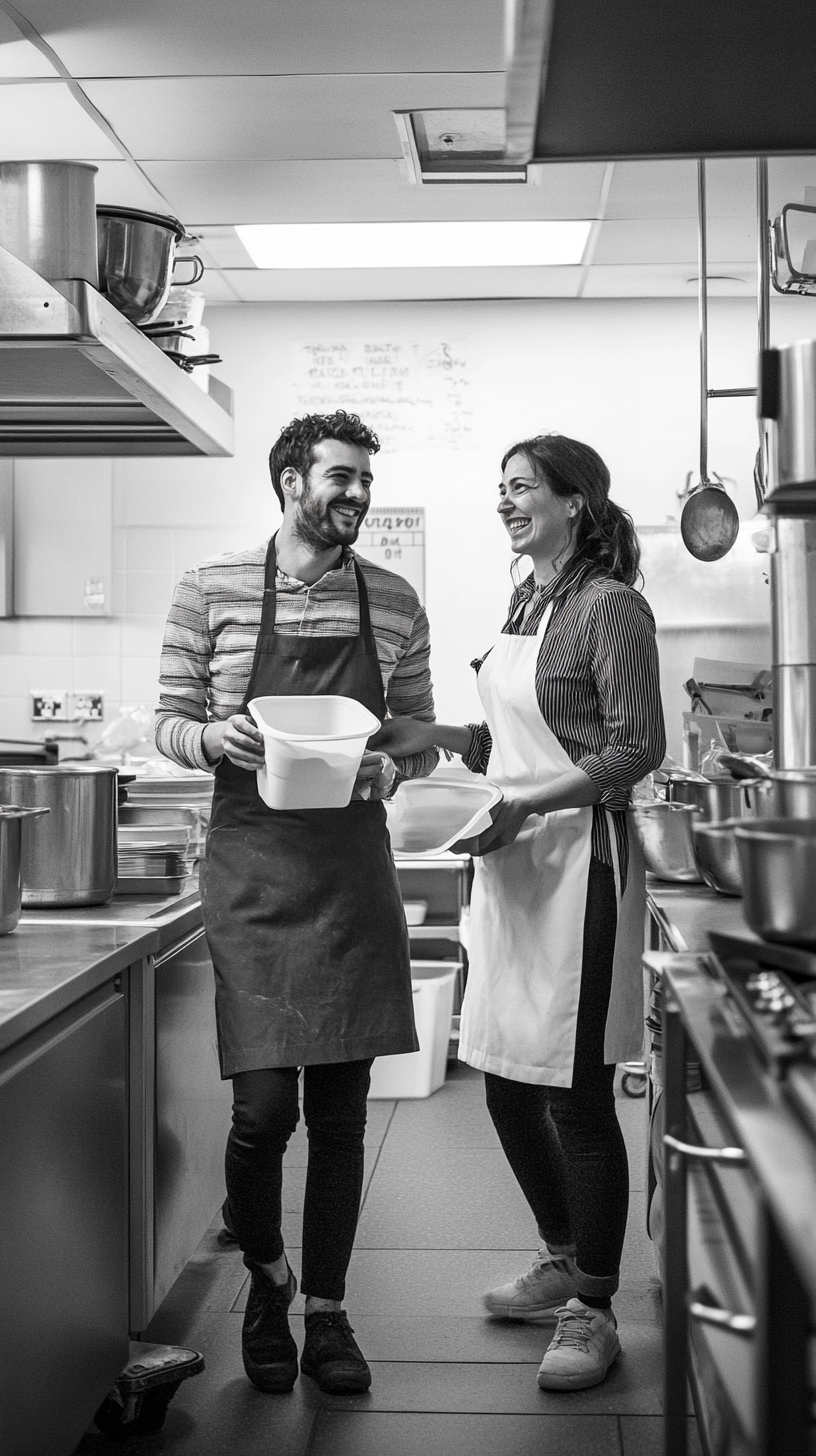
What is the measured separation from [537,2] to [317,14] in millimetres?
Result: 1765

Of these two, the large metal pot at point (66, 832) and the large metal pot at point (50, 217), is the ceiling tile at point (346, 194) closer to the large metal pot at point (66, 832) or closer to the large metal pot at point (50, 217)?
the large metal pot at point (50, 217)

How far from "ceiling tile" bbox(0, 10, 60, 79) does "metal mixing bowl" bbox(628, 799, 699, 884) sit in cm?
217

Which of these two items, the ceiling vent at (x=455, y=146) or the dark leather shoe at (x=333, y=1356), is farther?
the ceiling vent at (x=455, y=146)

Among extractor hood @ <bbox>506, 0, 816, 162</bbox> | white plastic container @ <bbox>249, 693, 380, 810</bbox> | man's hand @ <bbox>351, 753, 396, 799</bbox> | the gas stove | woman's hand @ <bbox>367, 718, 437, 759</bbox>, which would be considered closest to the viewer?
the gas stove

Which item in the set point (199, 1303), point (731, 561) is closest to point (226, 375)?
point (731, 561)

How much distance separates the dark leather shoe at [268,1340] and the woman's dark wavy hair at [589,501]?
4.45 ft

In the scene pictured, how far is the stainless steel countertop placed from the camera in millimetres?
1660

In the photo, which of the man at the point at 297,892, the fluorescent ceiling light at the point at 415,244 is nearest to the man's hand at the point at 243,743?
the man at the point at 297,892

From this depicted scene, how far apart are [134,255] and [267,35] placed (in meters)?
0.96

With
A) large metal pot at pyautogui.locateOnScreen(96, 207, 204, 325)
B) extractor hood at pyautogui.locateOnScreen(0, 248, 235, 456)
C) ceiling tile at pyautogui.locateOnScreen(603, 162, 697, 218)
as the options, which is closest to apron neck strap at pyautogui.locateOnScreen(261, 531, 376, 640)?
extractor hood at pyautogui.locateOnScreen(0, 248, 235, 456)

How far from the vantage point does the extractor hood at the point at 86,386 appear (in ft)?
6.62

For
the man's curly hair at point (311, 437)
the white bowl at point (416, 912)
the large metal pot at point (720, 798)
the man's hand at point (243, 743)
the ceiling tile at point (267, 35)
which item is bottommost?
the white bowl at point (416, 912)

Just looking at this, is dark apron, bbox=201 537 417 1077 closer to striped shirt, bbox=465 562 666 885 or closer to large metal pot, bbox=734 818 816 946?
striped shirt, bbox=465 562 666 885

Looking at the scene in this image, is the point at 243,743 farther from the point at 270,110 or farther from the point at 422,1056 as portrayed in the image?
the point at 422,1056
